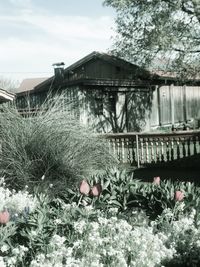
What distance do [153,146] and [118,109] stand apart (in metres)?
10.4

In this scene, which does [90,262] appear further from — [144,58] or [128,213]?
[144,58]

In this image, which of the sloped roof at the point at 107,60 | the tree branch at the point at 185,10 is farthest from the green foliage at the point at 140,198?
the sloped roof at the point at 107,60

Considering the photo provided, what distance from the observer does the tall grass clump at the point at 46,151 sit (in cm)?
1030

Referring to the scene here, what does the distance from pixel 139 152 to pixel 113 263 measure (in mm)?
12021

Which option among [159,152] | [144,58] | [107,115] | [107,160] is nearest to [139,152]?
[159,152]

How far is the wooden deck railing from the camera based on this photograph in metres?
15.5

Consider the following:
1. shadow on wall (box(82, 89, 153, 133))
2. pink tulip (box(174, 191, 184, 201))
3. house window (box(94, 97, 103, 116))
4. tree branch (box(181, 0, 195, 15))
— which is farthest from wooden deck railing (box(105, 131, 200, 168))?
tree branch (box(181, 0, 195, 15))

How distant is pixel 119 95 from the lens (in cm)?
2631

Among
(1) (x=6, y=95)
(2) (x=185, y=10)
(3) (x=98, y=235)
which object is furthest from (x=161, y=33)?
(3) (x=98, y=235)

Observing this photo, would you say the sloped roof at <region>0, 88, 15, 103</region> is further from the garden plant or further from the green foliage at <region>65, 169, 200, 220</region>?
the green foliage at <region>65, 169, 200, 220</region>

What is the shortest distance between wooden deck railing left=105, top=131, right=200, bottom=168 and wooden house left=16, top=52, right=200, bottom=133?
5.16 metres

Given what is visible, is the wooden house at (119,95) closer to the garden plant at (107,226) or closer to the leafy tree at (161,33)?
the leafy tree at (161,33)

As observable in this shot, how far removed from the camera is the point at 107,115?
82.9ft

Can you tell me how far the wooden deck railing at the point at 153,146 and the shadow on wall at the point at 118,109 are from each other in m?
6.78
